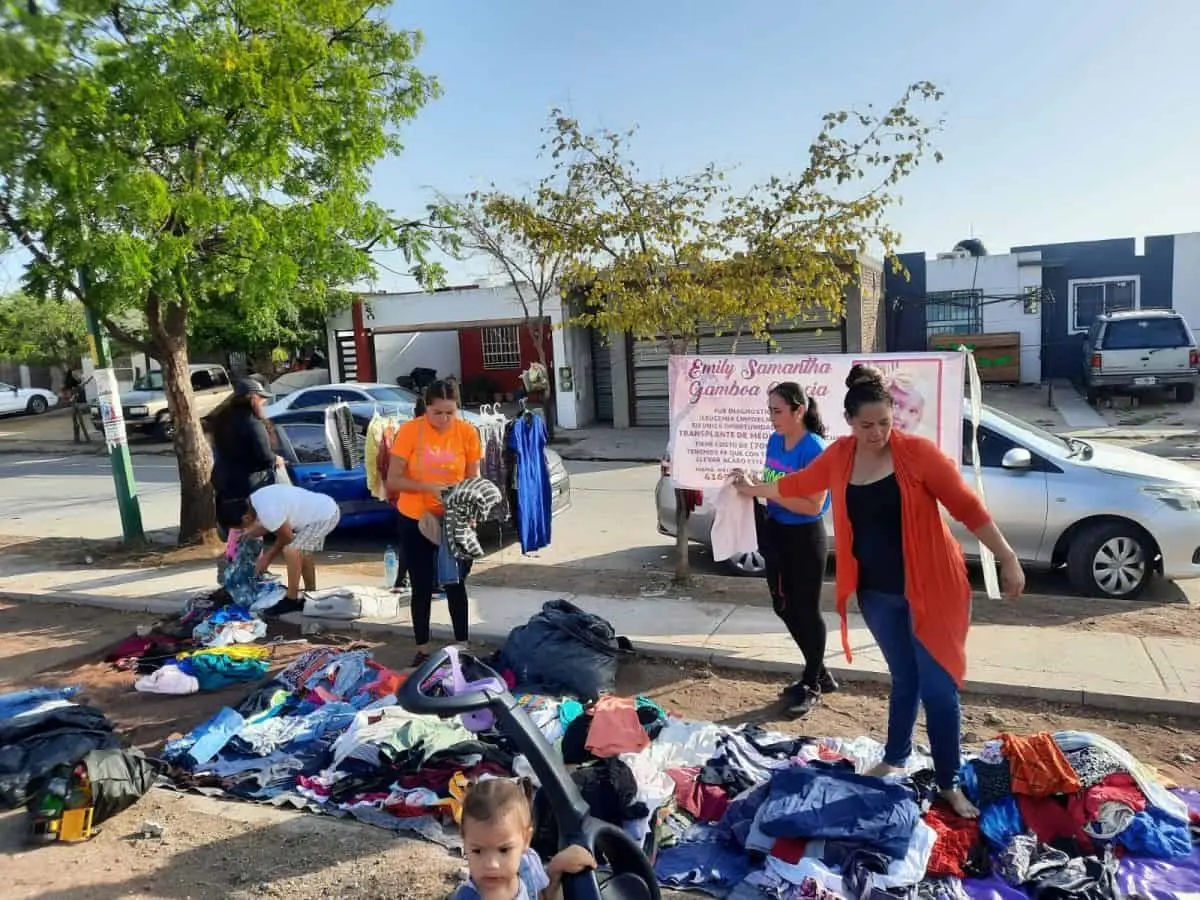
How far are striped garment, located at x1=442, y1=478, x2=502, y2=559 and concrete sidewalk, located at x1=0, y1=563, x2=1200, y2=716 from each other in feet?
3.35

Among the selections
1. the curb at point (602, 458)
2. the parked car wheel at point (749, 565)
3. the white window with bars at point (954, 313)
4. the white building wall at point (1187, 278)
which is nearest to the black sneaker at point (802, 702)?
the parked car wheel at point (749, 565)

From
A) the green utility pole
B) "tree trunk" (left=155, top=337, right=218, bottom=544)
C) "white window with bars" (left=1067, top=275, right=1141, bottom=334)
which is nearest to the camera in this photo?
the green utility pole

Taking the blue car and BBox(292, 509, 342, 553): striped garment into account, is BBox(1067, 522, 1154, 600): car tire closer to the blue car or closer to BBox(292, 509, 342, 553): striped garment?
the blue car

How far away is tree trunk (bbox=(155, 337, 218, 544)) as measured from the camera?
933cm

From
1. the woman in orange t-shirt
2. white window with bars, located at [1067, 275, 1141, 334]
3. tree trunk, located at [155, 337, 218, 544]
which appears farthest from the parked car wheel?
white window with bars, located at [1067, 275, 1141, 334]

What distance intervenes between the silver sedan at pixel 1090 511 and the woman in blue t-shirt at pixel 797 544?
2498mm

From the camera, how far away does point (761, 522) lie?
16.3 ft

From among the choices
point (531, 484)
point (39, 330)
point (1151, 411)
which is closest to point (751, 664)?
point (531, 484)

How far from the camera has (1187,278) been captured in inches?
914

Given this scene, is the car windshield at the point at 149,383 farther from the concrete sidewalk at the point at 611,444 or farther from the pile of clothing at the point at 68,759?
the pile of clothing at the point at 68,759

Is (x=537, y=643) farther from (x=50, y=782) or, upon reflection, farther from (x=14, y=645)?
(x=14, y=645)

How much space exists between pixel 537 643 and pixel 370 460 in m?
3.72

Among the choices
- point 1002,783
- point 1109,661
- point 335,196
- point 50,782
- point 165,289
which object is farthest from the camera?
point 335,196

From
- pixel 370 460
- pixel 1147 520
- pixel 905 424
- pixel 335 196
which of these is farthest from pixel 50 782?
pixel 1147 520
